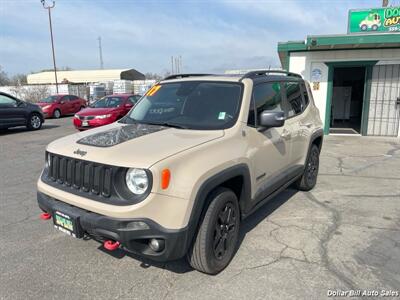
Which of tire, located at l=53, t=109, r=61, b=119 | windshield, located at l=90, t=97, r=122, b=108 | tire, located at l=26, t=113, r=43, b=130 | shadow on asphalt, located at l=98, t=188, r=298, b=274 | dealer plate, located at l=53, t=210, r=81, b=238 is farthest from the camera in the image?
tire, located at l=53, t=109, r=61, b=119

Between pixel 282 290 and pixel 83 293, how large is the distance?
1.74 m

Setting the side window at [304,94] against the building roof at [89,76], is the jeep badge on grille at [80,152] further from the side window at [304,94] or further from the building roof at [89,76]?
the building roof at [89,76]

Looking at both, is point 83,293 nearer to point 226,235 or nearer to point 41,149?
point 226,235

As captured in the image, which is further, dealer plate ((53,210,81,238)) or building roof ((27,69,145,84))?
building roof ((27,69,145,84))

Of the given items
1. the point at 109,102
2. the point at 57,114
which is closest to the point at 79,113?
the point at 109,102

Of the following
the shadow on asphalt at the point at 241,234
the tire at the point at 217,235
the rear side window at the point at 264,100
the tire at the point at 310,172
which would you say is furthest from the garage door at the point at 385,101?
the tire at the point at 217,235

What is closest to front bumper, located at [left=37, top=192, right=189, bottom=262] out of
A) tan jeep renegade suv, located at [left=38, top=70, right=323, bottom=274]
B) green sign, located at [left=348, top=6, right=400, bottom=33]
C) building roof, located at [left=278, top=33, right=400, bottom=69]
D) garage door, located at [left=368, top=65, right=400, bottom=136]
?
tan jeep renegade suv, located at [left=38, top=70, right=323, bottom=274]

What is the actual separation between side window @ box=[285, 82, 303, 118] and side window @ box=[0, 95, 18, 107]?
11515 millimetres

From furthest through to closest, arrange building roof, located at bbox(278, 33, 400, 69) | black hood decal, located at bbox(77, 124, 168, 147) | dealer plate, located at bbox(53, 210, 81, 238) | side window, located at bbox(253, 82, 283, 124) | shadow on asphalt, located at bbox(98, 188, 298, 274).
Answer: building roof, located at bbox(278, 33, 400, 69) → side window, located at bbox(253, 82, 283, 124) → shadow on asphalt, located at bbox(98, 188, 298, 274) → black hood decal, located at bbox(77, 124, 168, 147) → dealer plate, located at bbox(53, 210, 81, 238)

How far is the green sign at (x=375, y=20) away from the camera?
13.0 metres

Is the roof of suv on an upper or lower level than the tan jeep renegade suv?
upper

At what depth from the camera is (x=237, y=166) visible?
10.4 feet

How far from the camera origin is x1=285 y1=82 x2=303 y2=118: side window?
468 cm

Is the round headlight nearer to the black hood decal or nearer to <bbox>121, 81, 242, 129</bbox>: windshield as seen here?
the black hood decal
